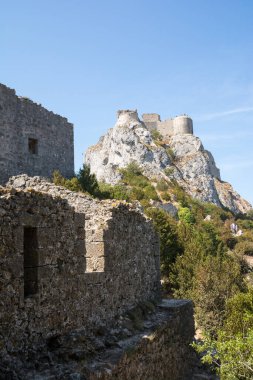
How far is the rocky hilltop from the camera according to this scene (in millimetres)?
73062

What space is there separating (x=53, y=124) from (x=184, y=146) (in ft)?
201

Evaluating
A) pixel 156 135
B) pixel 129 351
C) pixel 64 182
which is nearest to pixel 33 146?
pixel 64 182

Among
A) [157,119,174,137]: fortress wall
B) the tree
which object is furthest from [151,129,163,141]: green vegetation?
the tree

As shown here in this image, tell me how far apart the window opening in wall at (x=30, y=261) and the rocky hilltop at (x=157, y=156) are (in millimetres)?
59074

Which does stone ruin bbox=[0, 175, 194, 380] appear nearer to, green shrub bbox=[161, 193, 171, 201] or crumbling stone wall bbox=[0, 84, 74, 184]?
crumbling stone wall bbox=[0, 84, 74, 184]

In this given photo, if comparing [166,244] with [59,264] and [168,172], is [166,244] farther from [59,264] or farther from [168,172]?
[168,172]

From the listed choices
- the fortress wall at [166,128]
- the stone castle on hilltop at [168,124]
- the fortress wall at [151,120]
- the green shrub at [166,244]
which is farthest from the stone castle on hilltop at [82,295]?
the fortress wall at [151,120]

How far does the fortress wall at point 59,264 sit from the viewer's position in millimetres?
5645

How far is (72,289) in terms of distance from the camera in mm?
7230

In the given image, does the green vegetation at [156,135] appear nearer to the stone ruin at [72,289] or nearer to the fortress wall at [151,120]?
the fortress wall at [151,120]

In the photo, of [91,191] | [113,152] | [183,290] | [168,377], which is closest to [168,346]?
[168,377]

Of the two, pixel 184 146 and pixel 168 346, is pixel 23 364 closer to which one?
pixel 168 346

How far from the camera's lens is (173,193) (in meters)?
63.8

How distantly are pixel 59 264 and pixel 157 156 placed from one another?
222ft
